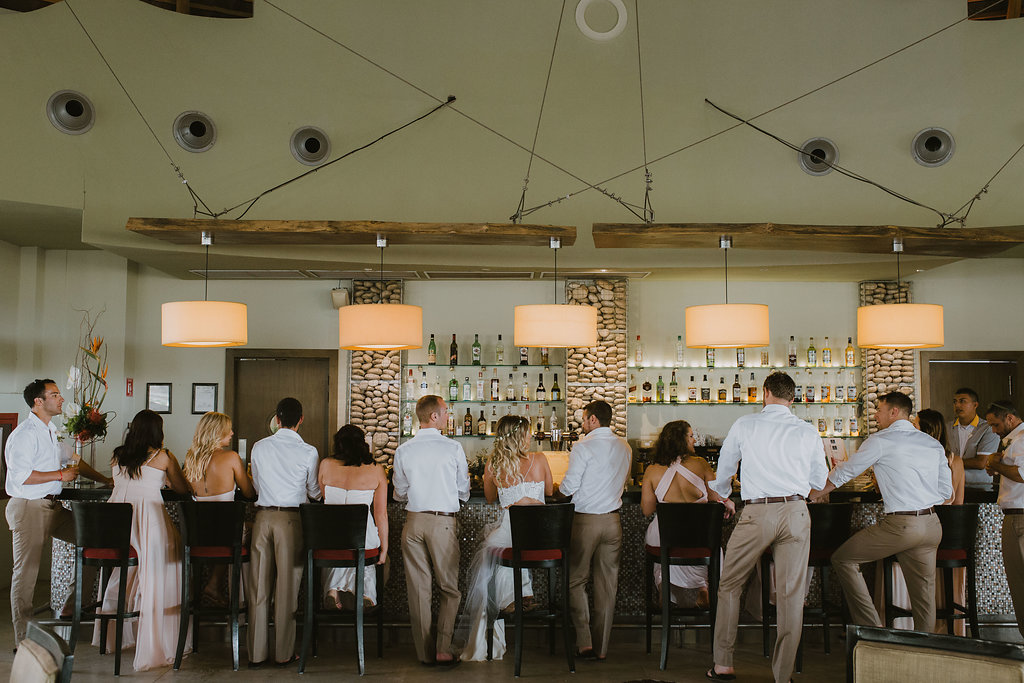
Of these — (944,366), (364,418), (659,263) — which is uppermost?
(659,263)

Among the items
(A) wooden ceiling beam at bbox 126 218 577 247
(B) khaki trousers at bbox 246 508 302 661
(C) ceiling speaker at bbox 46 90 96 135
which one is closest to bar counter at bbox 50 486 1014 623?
(B) khaki trousers at bbox 246 508 302 661

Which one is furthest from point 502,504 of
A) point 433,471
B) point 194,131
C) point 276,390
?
point 276,390

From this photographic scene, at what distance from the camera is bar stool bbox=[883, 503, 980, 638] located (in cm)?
442

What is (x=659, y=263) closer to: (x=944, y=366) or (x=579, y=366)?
(x=579, y=366)

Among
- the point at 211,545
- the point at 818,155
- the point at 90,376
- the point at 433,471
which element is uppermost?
the point at 818,155

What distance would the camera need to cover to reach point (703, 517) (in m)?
4.31

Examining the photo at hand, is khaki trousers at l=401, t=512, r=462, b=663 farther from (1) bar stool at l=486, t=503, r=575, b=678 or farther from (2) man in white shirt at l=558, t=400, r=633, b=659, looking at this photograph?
(2) man in white shirt at l=558, t=400, r=633, b=659

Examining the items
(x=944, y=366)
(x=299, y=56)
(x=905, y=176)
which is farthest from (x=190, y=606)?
(x=944, y=366)

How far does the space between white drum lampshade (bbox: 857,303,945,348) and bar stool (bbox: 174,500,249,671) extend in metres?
4.07

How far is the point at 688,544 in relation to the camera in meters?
4.32

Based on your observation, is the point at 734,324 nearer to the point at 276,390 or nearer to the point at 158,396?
the point at 276,390

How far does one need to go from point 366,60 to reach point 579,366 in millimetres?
3329

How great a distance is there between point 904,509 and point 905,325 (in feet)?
4.51

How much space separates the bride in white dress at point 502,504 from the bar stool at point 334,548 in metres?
0.62
